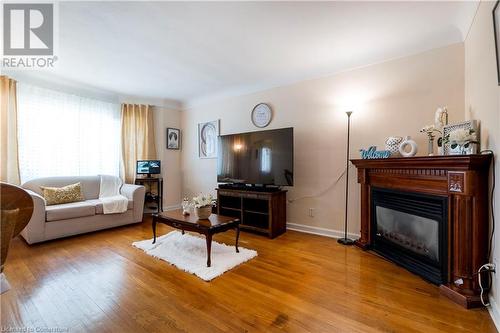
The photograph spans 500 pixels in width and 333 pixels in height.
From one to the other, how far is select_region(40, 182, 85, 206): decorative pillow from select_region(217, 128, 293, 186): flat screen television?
2217 millimetres

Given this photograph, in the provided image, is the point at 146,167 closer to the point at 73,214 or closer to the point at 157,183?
the point at 157,183

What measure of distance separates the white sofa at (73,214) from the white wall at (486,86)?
4.28 meters

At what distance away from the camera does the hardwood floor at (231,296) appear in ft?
4.90

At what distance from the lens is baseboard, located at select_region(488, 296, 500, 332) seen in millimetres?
1475

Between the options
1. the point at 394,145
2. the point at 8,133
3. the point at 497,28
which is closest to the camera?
the point at 497,28

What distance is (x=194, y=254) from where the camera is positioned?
8.57 feet

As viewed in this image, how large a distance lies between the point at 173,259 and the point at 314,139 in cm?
245

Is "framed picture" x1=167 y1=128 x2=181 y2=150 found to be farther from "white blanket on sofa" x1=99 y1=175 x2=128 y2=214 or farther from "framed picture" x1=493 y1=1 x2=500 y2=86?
"framed picture" x1=493 y1=1 x2=500 y2=86

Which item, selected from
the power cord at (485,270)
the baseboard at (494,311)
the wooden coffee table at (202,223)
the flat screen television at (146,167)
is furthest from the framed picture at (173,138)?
the baseboard at (494,311)

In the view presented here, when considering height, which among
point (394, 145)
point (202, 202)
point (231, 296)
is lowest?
point (231, 296)

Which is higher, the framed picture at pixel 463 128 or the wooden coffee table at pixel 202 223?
the framed picture at pixel 463 128

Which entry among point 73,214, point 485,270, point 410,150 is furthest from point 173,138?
point 485,270

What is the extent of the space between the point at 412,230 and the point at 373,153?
0.89m

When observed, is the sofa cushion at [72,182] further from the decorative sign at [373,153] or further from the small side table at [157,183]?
the decorative sign at [373,153]
